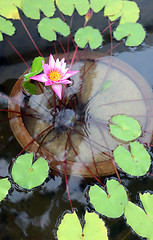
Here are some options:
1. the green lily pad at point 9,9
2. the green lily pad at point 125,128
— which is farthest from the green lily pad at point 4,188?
the green lily pad at point 9,9

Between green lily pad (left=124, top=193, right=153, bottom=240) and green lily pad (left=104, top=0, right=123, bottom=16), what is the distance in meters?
1.76

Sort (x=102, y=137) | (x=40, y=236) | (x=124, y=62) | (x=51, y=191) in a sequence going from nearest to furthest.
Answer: (x=40, y=236) < (x=51, y=191) < (x=102, y=137) < (x=124, y=62)

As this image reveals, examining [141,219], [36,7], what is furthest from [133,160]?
[36,7]

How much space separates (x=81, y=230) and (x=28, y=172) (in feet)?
1.56

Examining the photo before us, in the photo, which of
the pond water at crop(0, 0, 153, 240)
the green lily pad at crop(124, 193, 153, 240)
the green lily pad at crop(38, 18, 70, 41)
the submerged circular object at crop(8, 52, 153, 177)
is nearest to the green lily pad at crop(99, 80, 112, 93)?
the submerged circular object at crop(8, 52, 153, 177)

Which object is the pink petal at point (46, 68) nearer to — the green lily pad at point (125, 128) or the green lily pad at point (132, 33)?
the green lily pad at point (125, 128)

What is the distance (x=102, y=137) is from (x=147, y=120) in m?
0.39

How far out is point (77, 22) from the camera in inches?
96.3

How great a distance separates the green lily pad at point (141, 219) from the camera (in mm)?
1373

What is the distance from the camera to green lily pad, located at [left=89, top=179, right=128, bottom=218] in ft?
4.59

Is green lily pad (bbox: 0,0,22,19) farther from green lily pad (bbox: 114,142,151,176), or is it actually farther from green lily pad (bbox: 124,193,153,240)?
green lily pad (bbox: 124,193,153,240)

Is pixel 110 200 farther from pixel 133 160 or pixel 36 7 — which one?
pixel 36 7

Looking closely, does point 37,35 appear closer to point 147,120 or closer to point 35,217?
point 147,120

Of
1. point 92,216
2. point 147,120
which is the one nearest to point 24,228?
point 92,216
